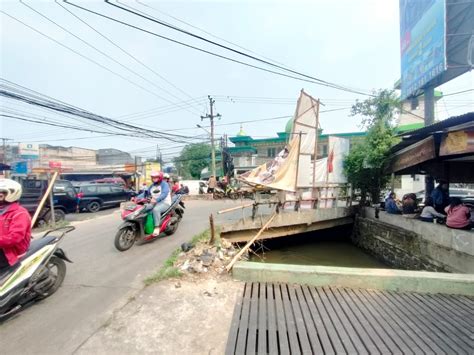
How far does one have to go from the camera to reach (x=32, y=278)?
2.87 metres

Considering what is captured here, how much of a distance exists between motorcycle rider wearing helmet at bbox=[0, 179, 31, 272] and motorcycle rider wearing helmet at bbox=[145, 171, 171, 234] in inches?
103

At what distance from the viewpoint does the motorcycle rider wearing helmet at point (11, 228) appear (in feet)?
8.48

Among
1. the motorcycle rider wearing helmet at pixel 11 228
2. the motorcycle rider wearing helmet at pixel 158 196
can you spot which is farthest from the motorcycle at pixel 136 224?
the motorcycle rider wearing helmet at pixel 11 228

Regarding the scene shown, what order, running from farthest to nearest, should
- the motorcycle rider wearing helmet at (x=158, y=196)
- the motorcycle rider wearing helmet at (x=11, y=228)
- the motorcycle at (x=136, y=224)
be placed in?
the motorcycle rider wearing helmet at (x=158, y=196) → the motorcycle at (x=136, y=224) → the motorcycle rider wearing helmet at (x=11, y=228)

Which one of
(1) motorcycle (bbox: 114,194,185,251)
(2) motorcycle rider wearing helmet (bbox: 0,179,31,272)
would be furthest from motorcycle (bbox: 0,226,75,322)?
(1) motorcycle (bbox: 114,194,185,251)

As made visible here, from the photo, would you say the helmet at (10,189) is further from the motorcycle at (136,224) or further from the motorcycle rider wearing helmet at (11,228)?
the motorcycle at (136,224)

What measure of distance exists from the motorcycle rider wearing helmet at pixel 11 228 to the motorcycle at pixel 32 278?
10cm

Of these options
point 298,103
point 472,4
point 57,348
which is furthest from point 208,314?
point 472,4

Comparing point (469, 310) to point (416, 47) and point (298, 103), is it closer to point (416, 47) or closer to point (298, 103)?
point (298, 103)

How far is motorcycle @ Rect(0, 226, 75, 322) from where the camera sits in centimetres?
260

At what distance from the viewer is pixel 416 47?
9383mm

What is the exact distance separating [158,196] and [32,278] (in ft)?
9.14

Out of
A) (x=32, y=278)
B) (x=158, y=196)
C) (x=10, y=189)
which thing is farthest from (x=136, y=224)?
(x=10, y=189)

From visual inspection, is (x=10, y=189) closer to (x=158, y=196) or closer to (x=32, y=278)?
(x=32, y=278)
